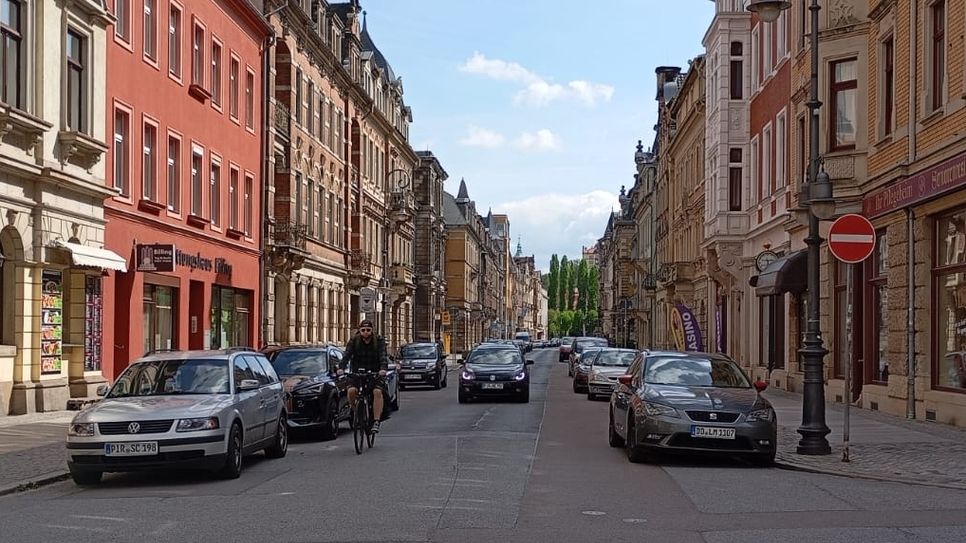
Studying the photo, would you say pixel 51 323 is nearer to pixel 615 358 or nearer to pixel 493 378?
pixel 493 378

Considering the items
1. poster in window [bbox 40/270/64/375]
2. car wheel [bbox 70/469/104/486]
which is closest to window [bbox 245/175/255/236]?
poster in window [bbox 40/270/64/375]

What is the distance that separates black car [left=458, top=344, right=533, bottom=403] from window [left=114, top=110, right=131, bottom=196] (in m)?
9.13

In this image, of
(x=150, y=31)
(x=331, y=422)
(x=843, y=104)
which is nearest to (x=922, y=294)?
(x=843, y=104)

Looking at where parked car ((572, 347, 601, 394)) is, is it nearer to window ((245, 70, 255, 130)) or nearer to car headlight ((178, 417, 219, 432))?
window ((245, 70, 255, 130))

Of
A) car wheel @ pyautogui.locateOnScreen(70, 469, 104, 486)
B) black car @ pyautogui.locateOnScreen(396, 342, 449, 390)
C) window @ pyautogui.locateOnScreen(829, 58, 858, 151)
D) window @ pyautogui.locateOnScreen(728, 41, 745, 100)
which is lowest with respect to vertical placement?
black car @ pyautogui.locateOnScreen(396, 342, 449, 390)

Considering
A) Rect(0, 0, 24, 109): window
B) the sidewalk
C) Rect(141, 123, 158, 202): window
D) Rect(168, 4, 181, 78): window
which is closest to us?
the sidewalk

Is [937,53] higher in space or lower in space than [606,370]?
higher

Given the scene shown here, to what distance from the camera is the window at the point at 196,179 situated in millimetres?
32406

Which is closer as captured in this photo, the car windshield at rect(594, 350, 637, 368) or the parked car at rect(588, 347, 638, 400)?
the parked car at rect(588, 347, 638, 400)

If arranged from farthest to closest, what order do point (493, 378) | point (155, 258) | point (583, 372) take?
point (583, 372) → point (493, 378) → point (155, 258)

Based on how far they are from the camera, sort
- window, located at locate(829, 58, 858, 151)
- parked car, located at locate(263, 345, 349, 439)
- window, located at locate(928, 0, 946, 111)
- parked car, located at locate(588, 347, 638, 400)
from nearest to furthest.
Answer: parked car, located at locate(263, 345, 349, 439), window, located at locate(928, 0, 946, 111), window, located at locate(829, 58, 858, 151), parked car, located at locate(588, 347, 638, 400)

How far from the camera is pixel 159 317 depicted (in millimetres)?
30078

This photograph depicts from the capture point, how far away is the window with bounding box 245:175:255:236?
38125mm

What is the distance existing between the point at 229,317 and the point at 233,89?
22.8 feet
